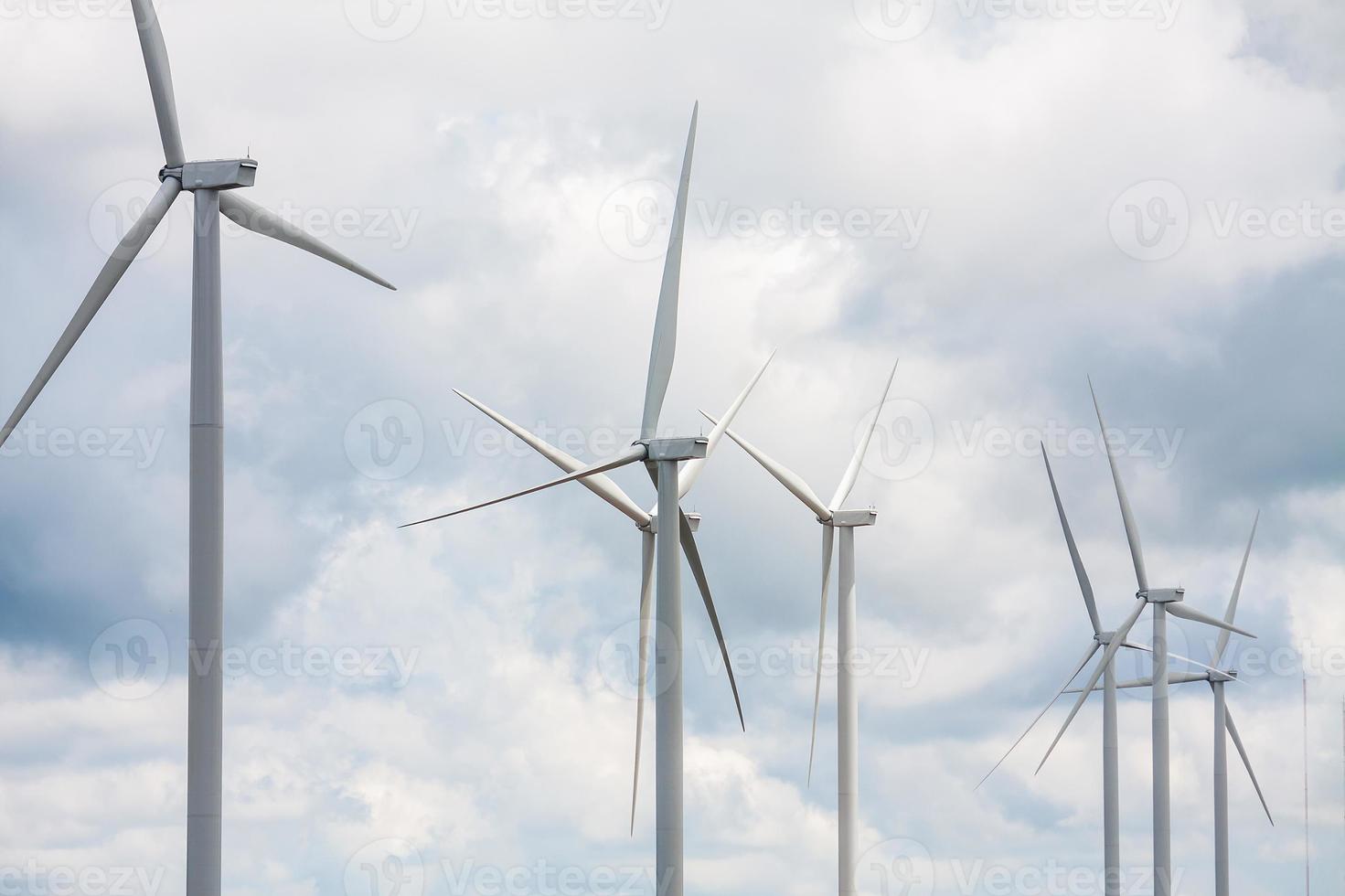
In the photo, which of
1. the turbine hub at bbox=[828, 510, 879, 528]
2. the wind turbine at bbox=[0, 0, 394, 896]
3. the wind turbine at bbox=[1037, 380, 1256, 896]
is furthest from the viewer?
the wind turbine at bbox=[1037, 380, 1256, 896]

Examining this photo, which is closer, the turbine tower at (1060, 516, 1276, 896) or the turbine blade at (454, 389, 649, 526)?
the turbine blade at (454, 389, 649, 526)

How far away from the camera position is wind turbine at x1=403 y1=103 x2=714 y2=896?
46.2 metres

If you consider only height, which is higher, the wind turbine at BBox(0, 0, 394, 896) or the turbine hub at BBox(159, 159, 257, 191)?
the turbine hub at BBox(159, 159, 257, 191)

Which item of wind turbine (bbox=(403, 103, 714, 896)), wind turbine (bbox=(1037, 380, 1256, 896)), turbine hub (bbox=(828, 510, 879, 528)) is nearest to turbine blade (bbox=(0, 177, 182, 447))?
wind turbine (bbox=(403, 103, 714, 896))

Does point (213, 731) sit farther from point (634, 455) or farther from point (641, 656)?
point (641, 656)

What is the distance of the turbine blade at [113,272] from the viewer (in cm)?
3600

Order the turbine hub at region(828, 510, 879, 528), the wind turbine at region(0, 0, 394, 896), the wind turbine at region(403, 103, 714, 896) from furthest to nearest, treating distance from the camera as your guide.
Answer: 1. the turbine hub at region(828, 510, 879, 528)
2. the wind turbine at region(403, 103, 714, 896)
3. the wind turbine at region(0, 0, 394, 896)

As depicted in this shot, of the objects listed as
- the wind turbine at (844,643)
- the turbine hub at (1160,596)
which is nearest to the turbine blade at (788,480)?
the wind turbine at (844,643)

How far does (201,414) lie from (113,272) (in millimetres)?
4377

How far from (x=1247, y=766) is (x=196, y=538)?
2811 inches

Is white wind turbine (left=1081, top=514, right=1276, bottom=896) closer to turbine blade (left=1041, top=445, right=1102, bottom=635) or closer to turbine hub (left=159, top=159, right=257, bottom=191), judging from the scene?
turbine blade (left=1041, top=445, right=1102, bottom=635)

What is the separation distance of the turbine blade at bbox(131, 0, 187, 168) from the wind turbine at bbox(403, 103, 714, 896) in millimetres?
10876

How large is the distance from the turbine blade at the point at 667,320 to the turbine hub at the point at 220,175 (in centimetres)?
1456

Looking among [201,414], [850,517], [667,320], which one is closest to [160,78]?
[201,414]
